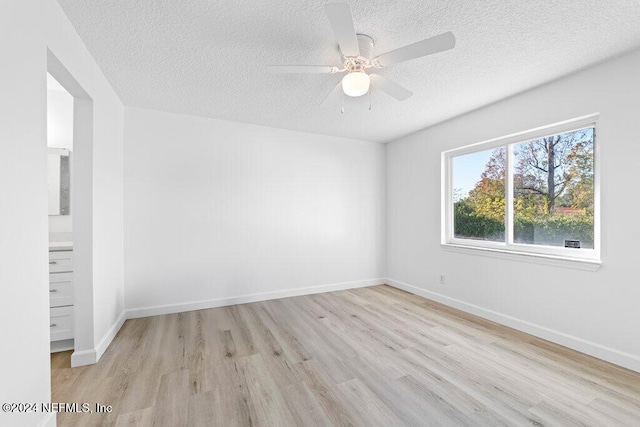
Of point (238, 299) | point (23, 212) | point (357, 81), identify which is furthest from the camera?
point (238, 299)

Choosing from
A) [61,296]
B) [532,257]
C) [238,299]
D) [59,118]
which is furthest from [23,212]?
[532,257]

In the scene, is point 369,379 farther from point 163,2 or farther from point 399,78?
point 163,2

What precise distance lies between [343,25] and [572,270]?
2.74 m

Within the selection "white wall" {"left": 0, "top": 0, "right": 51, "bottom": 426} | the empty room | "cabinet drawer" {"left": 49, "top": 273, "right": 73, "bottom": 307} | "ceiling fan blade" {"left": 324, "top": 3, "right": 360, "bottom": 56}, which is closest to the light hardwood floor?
the empty room

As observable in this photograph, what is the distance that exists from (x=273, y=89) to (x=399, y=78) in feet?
3.87

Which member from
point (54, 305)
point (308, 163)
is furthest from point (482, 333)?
point (54, 305)

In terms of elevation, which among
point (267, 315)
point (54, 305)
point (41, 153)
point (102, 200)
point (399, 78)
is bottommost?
point (267, 315)

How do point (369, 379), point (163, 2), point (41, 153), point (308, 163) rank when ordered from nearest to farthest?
point (41, 153)
point (163, 2)
point (369, 379)
point (308, 163)

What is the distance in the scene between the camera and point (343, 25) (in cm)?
139

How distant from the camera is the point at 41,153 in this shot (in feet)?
4.50

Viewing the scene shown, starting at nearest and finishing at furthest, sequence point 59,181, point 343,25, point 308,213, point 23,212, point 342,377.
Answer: point 23,212 → point 343,25 → point 342,377 → point 59,181 → point 308,213

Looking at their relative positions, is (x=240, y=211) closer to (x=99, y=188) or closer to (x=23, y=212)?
(x=99, y=188)

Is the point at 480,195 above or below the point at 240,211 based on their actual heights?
above

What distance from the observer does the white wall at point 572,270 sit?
6.70 feet
